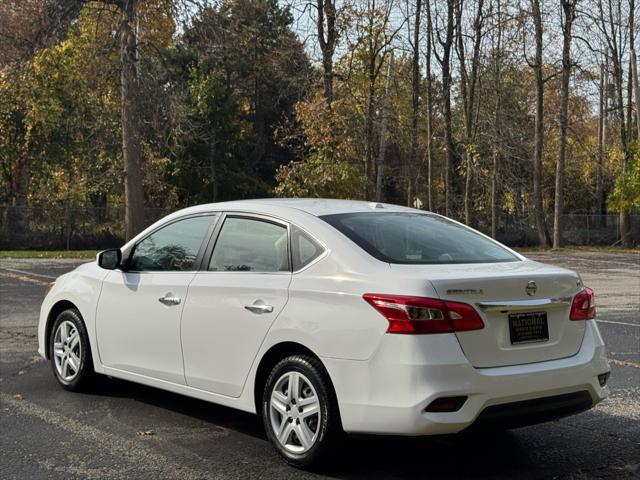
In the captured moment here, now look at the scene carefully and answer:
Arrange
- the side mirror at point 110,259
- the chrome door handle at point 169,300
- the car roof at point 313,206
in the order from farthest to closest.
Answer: the side mirror at point 110,259 < the chrome door handle at point 169,300 < the car roof at point 313,206

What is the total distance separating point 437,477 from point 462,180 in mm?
50500

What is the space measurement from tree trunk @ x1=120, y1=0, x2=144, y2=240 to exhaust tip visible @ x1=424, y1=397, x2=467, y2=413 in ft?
77.8

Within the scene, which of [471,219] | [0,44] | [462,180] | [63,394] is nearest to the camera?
[63,394]

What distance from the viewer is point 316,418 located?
471 centimetres

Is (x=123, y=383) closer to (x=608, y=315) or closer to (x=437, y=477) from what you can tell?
(x=437, y=477)

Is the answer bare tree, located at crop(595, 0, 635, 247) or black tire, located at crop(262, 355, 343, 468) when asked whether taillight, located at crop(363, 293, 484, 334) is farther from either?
bare tree, located at crop(595, 0, 635, 247)

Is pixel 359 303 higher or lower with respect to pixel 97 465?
higher

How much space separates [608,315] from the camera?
1218 centimetres

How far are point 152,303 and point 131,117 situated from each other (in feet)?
71.8

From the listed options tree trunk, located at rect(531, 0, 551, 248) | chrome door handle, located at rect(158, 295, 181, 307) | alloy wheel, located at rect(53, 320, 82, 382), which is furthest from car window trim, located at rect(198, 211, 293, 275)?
tree trunk, located at rect(531, 0, 551, 248)

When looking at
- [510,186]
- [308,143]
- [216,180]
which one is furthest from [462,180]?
[308,143]

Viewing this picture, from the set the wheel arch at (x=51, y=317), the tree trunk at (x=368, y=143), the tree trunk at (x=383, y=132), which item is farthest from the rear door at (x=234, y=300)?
the tree trunk at (x=368, y=143)

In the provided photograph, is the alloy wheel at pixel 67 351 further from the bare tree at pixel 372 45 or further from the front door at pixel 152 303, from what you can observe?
the bare tree at pixel 372 45

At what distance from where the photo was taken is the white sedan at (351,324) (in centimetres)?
437
